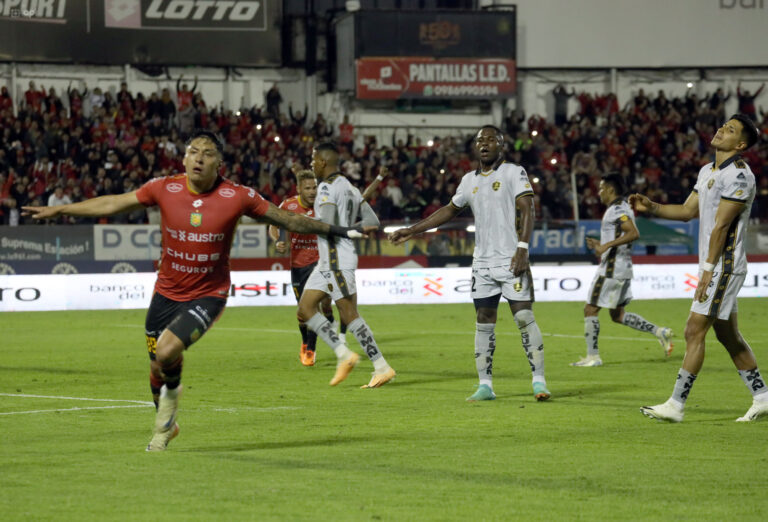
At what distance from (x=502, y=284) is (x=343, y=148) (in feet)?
91.2

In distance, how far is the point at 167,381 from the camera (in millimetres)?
8523

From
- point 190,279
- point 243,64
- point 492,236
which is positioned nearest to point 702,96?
point 243,64

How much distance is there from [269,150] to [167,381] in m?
28.9

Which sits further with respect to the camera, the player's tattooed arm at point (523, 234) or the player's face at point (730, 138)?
the player's tattooed arm at point (523, 234)

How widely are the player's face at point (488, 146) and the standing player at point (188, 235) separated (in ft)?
9.60

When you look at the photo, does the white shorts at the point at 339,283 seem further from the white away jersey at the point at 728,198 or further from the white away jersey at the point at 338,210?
the white away jersey at the point at 728,198

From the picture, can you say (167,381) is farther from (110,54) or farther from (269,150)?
(110,54)

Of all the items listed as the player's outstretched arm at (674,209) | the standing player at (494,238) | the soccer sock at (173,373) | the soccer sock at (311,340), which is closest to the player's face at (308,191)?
the soccer sock at (311,340)

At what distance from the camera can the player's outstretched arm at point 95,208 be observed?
843 cm

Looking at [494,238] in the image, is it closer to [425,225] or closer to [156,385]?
[425,225]

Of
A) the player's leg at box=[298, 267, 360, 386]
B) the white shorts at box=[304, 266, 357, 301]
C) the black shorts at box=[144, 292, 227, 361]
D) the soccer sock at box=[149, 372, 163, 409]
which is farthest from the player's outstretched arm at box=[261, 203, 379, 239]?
the white shorts at box=[304, 266, 357, 301]

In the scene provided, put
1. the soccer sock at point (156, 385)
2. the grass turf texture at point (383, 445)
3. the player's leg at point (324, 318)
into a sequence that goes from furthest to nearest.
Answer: the player's leg at point (324, 318)
the soccer sock at point (156, 385)
the grass turf texture at point (383, 445)

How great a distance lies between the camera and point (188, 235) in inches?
340

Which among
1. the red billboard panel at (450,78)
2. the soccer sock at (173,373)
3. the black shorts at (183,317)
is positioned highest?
the red billboard panel at (450,78)
